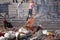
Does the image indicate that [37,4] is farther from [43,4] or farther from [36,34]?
[36,34]

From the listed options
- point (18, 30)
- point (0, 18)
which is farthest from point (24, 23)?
point (0, 18)

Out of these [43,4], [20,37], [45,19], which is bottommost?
[20,37]

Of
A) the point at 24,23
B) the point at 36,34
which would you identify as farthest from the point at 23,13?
the point at 36,34

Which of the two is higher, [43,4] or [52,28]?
[43,4]

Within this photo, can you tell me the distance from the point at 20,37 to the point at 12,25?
7.7 inches

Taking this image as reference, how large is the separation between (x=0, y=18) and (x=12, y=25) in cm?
15

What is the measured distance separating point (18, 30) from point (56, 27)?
39 centimetres

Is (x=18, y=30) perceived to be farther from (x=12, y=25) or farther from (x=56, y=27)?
(x=56, y=27)

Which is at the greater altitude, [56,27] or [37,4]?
[37,4]

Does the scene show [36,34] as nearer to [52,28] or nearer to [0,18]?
[52,28]

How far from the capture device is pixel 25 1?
2506 millimetres

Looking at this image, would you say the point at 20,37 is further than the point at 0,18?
No

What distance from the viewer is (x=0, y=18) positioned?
2557 millimetres

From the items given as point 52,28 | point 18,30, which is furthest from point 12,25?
point 52,28
